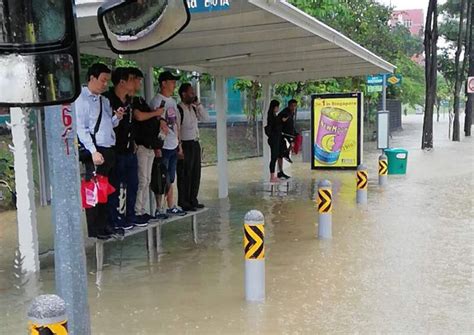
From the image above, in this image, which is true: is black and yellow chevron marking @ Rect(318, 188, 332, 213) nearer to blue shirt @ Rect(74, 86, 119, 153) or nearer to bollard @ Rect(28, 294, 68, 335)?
blue shirt @ Rect(74, 86, 119, 153)

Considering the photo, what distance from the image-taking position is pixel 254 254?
5082 mm

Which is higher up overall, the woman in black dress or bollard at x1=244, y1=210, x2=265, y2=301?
the woman in black dress

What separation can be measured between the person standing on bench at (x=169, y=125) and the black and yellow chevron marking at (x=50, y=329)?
171 inches

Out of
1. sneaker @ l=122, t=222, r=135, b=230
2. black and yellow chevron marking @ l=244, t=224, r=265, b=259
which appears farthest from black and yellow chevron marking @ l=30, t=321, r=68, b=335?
sneaker @ l=122, t=222, r=135, b=230

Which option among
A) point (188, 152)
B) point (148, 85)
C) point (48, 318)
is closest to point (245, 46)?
point (148, 85)

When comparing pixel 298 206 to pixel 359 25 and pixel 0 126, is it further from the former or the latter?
pixel 359 25

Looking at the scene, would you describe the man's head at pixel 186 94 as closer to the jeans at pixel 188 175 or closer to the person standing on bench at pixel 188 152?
the person standing on bench at pixel 188 152

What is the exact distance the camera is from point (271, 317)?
4816 millimetres

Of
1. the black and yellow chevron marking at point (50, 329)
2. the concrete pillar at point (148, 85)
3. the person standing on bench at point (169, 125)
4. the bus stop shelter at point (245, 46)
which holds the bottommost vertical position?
the black and yellow chevron marking at point (50, 329)

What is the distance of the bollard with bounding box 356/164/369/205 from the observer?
981 cm

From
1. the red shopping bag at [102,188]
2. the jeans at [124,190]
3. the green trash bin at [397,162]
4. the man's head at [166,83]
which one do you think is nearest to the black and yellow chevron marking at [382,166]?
the green trash bin at [397,162]

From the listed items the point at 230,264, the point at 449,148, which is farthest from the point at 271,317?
the point at 449,148

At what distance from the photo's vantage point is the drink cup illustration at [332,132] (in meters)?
14.5

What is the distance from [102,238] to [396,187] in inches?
302
